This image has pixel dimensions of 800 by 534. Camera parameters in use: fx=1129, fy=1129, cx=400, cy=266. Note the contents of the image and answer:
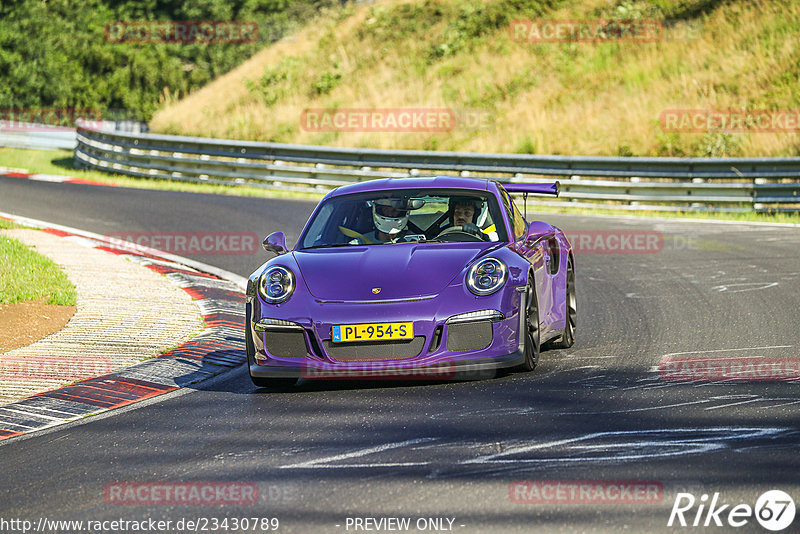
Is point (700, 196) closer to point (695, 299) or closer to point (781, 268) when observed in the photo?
point (781, 268)

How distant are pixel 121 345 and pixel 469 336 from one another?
3.21m

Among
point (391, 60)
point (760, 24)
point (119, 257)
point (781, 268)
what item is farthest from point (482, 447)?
point (391, 60)

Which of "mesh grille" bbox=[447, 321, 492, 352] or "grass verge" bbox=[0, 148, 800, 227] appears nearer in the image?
"mesh grille" bbox=[447, 321, 492, 352]

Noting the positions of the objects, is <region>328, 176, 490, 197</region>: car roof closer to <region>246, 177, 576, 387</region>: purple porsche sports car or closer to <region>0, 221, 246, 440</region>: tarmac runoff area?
<region>246, 177, 576, 387</region>: purple porsche sports car

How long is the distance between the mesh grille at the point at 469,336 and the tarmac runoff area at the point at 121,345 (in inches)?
A: 77.3

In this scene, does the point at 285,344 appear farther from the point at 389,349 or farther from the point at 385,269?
the point at 385,269

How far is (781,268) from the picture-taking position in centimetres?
1238

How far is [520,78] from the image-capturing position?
32656 mm

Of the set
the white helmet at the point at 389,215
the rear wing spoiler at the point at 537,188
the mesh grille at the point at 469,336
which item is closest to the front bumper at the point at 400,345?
the mesh grille at the point at 469,336

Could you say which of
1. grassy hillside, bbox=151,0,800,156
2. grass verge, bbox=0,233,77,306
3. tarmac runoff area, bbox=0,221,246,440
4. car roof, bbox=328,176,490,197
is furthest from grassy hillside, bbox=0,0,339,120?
car roof, bbox=328,176,490,197

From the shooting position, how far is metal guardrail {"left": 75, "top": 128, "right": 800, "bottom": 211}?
63.1ft

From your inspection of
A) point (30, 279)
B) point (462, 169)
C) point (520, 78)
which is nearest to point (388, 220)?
point (30, 279)

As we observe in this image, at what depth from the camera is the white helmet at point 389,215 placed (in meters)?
8.04

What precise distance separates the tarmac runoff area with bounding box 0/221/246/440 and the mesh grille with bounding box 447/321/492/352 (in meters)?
1.96
